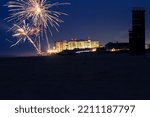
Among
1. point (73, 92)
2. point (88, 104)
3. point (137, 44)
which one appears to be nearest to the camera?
point (88, 104)

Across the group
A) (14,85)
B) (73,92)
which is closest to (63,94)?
(73,92)

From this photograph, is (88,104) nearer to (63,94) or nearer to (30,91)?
(63,94)

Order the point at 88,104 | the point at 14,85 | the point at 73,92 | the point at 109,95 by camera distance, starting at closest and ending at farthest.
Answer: the point at 88,104, the point at 109,95, the point at 73,92, the point at 14,85

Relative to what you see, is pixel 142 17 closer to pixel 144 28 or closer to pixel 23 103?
pixel 144 28

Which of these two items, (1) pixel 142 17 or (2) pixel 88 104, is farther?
(1) pixel 142 17

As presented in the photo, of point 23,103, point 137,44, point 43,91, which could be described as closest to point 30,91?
point 43,91

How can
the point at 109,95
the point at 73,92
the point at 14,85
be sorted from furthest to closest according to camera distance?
the point at 14,85, the point at 73,92, the point at 109,95
